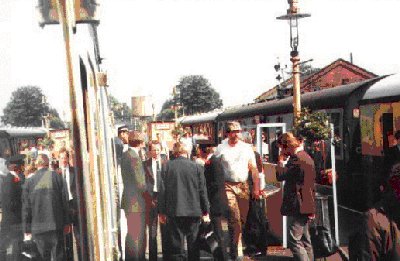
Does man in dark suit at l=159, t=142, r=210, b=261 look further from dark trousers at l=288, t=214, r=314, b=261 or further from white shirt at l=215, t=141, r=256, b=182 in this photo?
dark trousers at l=288, t=214, r=314, b=261

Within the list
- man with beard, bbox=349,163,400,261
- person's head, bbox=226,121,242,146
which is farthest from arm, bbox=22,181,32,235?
person's head, bbox=226,121,242,146

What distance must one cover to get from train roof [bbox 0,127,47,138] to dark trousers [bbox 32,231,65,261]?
0.23 metres

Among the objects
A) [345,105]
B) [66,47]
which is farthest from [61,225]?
[345,105]

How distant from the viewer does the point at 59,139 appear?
156cm

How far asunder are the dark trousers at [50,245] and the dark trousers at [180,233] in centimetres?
485

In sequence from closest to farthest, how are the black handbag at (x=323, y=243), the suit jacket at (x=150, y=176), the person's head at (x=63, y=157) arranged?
the person's head at (x=63, y=157) < the black handbag at (x=323, y=243) < the suit jacket at (x=150, y=176)

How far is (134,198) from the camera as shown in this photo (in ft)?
21.2

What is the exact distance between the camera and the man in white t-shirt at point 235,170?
6.72m

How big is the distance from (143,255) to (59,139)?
5226 mm

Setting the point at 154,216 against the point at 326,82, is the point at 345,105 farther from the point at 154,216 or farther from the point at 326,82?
the point at 326,82

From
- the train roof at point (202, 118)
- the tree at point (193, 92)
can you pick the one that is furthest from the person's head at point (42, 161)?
the train roof at point (202, 118)

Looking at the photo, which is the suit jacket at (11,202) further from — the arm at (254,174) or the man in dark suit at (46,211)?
the arm at (254,174)

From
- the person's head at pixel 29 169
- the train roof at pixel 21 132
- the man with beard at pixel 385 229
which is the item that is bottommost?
the man with beard at pixel 385 229

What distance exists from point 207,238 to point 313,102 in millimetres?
9186
